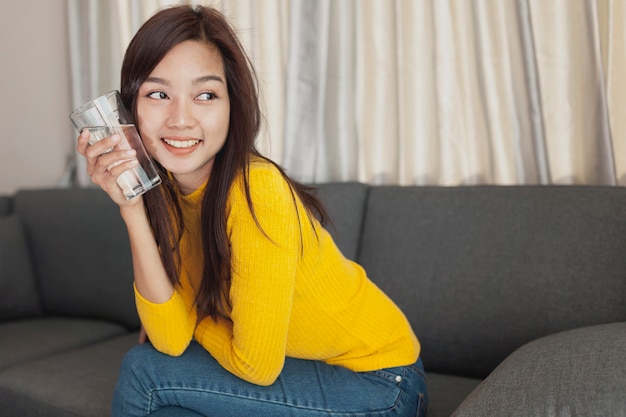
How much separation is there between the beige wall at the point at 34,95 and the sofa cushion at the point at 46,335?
85cm

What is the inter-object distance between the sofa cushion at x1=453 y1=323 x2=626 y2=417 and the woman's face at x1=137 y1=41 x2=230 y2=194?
25.6 inches

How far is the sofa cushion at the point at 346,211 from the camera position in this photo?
1.89 metres

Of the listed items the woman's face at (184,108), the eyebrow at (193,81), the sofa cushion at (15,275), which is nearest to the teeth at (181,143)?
the woman's face at (184,108)

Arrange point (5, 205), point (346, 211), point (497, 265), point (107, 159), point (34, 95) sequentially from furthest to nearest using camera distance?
point (34, 95) < point (5, 205) < point (346, 211) < point (497, 265) < point (107, 159)

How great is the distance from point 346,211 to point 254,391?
0.77m

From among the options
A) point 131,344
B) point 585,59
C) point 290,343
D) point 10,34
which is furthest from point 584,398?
point 10,34

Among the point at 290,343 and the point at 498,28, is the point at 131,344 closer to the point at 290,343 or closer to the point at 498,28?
the point at 290,343

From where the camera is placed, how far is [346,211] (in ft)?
6.30

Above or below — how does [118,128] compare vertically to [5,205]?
above

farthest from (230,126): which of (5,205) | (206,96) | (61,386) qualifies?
(5,205)

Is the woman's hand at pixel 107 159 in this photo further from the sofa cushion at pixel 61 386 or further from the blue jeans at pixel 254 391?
the sofa cushion at pixel 61 386

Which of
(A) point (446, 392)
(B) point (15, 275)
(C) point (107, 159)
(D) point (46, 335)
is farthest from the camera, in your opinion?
(B) point (15, 275)

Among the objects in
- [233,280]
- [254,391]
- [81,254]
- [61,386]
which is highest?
[233,280]

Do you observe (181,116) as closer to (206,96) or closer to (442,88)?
(206,96)
